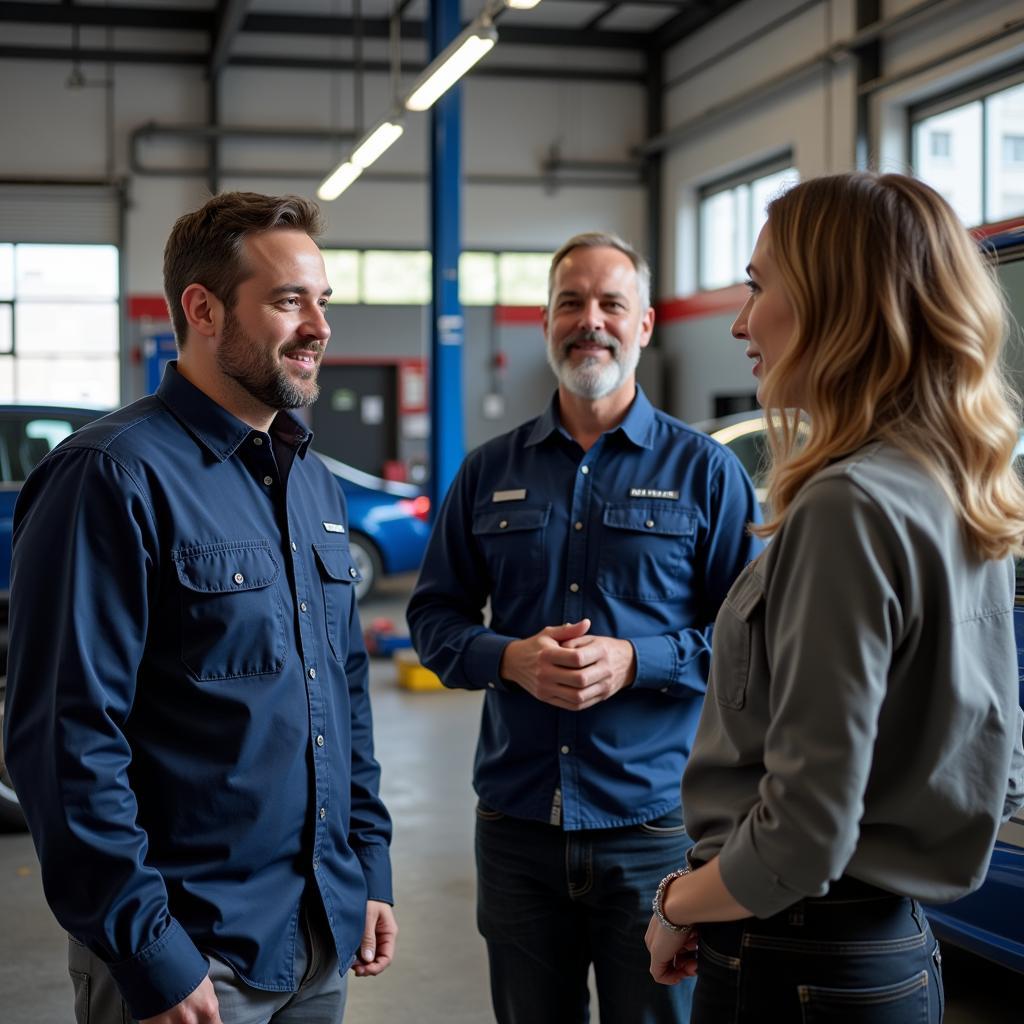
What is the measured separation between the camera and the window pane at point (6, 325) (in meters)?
14.6

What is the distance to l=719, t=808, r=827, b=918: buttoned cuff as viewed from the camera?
127 centimetres

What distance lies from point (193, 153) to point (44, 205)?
185 centimetres

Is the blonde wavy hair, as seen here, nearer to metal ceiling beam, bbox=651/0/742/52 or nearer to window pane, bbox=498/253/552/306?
metal ceiling beam, bbox=651/0/742/52

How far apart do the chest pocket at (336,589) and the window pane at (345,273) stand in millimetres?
13428

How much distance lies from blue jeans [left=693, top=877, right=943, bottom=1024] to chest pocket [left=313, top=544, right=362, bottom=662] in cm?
82

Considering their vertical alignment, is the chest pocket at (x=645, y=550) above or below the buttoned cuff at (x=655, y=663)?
above

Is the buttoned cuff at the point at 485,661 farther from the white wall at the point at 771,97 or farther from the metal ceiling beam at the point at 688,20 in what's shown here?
the metal ceiling beam at the point at 688,20

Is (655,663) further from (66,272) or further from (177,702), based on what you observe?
(66,272)

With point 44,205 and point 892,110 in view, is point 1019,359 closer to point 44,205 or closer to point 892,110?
point 892,110

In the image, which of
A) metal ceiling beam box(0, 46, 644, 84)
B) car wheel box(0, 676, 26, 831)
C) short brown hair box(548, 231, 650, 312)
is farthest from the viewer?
metal ceiling beam box(0, 46, 644, 84)

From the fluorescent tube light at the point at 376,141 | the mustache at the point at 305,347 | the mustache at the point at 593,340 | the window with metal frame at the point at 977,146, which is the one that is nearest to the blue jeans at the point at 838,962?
the mustache at the point at 305,347

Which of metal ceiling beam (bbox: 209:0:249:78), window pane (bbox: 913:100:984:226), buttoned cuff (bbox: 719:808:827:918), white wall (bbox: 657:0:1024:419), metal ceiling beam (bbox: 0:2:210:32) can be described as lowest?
buttoned cuff (bbox: 719:808:827:918)

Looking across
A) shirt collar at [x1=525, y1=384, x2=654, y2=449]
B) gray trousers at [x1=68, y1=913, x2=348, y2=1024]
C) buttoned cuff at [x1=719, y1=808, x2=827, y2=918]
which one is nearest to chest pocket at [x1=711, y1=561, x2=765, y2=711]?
buttoned cuff at [x1=719, y1=808, x2=827, y2=918]

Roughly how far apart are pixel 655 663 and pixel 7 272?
1429 cm
